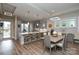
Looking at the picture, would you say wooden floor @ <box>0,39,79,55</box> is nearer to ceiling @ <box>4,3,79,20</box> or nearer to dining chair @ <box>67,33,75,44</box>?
dining chair @ <box>67,33,75,44</box>

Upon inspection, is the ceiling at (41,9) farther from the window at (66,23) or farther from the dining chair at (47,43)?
the dining chair at (47,43)

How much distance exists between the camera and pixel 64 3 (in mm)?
2680

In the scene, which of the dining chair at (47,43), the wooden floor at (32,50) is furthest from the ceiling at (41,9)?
the wooden floor at (32,50)

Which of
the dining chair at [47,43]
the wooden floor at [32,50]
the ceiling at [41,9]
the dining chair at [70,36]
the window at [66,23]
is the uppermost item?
the ceiling at [41,9]

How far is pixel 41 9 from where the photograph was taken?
9.77 feet

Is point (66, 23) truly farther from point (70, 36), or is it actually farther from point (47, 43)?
point (47, 43)

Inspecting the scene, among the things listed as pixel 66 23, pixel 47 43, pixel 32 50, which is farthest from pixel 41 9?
pixel 32 50

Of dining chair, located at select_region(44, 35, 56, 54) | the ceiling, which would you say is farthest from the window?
dining chair, located at select_region(44, 35, 56, 54)

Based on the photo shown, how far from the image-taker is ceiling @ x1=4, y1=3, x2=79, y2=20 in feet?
9.14

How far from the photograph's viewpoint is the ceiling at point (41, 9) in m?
2.79

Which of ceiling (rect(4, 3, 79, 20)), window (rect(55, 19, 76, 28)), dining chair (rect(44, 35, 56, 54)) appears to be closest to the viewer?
ceiling (rect(4, 3, 79, 20))
